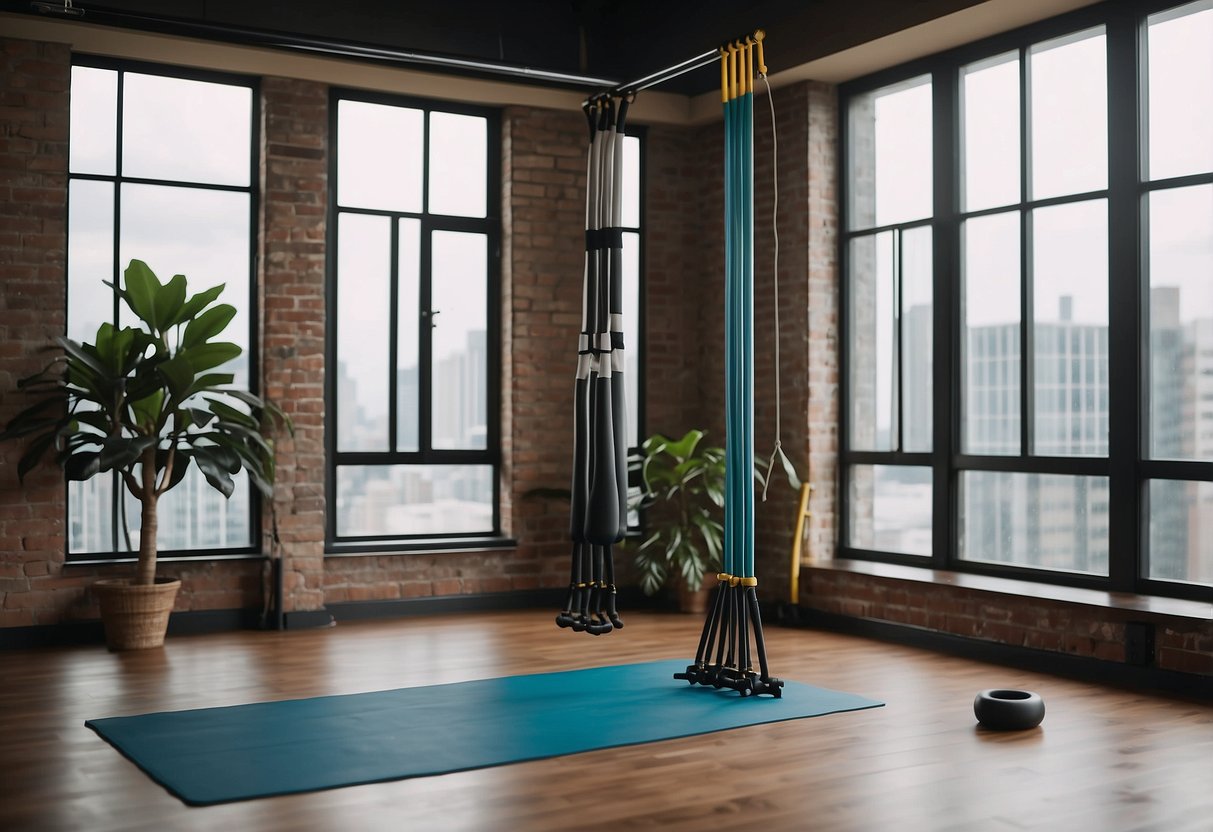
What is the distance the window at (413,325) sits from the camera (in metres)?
7.59

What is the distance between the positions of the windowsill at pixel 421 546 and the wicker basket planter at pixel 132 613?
114 cm

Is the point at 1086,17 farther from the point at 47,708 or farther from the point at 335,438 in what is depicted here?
the point at 47,708

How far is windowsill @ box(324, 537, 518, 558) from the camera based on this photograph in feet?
24.4

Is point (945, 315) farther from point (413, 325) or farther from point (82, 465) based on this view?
point (82, 465)

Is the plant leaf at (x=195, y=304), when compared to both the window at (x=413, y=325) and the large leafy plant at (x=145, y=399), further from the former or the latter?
the window at (x=413, y=325)

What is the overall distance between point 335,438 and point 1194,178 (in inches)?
193

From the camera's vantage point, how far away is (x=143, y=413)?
6504mm

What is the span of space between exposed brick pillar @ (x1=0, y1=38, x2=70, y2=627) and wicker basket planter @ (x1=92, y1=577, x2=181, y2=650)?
40 centimetres

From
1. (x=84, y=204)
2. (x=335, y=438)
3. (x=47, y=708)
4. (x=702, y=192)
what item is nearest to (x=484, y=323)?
(x=335, y=438)

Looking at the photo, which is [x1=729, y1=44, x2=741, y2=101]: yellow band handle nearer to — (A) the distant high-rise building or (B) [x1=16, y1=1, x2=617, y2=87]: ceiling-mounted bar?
(B) [x1=16, y1=1, x2=617, y2=87]: ceiling-mounted bar

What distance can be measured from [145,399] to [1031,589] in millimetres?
4667

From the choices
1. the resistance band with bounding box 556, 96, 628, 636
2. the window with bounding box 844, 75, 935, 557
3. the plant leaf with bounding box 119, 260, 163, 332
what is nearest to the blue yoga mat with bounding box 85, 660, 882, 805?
the resistance band with bounding box 556, 96, 628, 636

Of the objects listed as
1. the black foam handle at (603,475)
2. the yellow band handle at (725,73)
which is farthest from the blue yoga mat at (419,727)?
the yellow band handle at (725,73)

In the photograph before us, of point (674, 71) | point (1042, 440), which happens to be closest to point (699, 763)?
point (674, 71)
